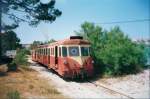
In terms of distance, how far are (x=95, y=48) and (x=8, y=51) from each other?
24.6 metres

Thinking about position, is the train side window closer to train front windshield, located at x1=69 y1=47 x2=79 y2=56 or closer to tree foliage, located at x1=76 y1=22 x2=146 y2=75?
train front windshield, located at x1=69 y1=47 x2=79 y2=56

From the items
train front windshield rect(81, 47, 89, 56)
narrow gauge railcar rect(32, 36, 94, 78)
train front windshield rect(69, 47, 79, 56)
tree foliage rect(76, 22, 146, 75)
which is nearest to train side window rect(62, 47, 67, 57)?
narrow gauge railcar rect(32, 36, 94, 78)

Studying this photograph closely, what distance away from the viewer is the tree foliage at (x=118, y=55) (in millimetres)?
19938

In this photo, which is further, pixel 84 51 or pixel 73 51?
pixel 84 51

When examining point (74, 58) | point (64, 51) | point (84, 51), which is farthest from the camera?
point (84, 51)

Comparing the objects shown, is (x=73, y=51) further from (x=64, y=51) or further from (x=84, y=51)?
(x=84, y=51)

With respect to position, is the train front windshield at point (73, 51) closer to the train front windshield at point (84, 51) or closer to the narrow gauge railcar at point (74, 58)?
the narrow gauge railcar at point (74, 58)

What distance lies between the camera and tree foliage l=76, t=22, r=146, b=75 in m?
19.9

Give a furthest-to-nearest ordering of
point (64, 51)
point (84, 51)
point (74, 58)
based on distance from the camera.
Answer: point (84, 51), point (64, 51), point (74, 58)

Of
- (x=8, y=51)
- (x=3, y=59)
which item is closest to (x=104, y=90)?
(x=3, y=59)

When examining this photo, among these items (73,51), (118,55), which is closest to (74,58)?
(73,51)

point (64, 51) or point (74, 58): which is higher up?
point (64, 51)

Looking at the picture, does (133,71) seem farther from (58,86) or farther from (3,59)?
(3,59)

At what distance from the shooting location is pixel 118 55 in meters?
19.8
